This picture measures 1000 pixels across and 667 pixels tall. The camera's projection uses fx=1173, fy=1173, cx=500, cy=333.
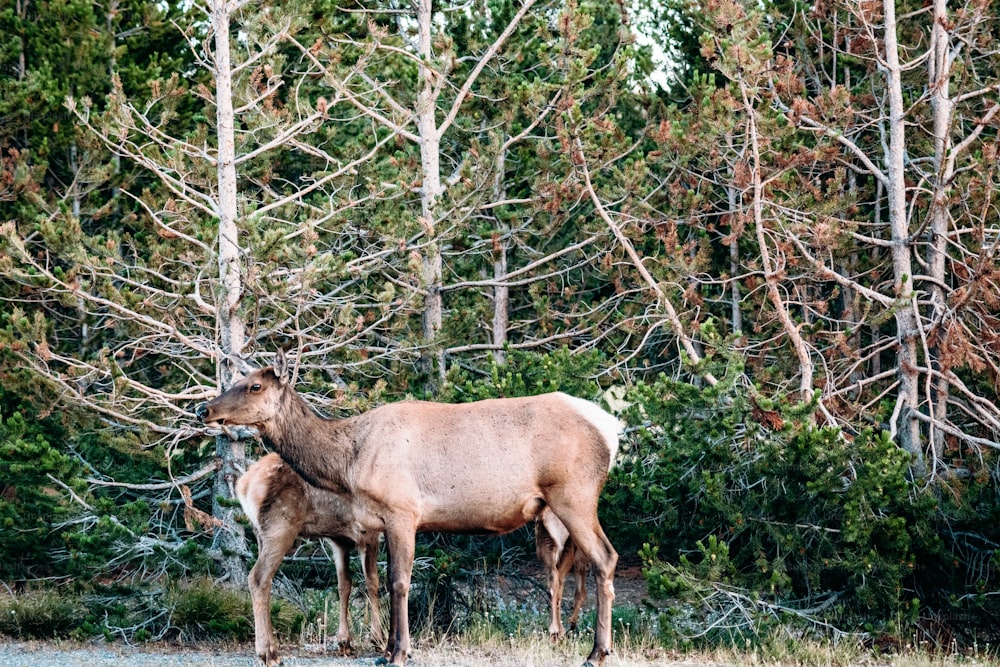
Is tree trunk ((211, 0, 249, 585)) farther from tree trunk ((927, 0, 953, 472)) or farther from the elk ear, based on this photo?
tree trunk ((927, 0, 953, 472))

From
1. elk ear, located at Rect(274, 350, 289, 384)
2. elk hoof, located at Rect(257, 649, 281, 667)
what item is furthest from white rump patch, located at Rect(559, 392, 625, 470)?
elk hoof, located at Rect(257, 649, 281, 667)

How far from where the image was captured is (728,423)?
11.1m

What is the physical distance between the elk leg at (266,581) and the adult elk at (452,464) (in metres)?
0.65

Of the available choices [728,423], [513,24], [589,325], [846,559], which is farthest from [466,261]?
[846,559]

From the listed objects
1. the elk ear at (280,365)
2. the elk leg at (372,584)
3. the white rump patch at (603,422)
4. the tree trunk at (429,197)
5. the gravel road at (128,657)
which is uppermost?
the tree trunk at (429,197)

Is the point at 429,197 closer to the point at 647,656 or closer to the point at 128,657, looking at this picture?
the point at 128,657

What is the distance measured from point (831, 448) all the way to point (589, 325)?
4757 mm

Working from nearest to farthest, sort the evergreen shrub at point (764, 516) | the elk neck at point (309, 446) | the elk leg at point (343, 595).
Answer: the elk neck at point (309, 446) → the elk leg at point (343, 595) → the evergreen shrub at point (764, 516)

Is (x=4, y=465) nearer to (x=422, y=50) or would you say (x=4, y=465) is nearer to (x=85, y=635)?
(x=85, y=635)

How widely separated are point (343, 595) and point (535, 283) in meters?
6.32

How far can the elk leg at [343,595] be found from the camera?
10.5m

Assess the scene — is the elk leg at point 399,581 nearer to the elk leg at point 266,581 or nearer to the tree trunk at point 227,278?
the elk leg at point 266,581

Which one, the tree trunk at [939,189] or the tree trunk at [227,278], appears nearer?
the tree trunk at [227,278]

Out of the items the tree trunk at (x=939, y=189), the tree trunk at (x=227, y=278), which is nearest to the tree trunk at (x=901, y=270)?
the tree trunk at (x=939, y=189)
